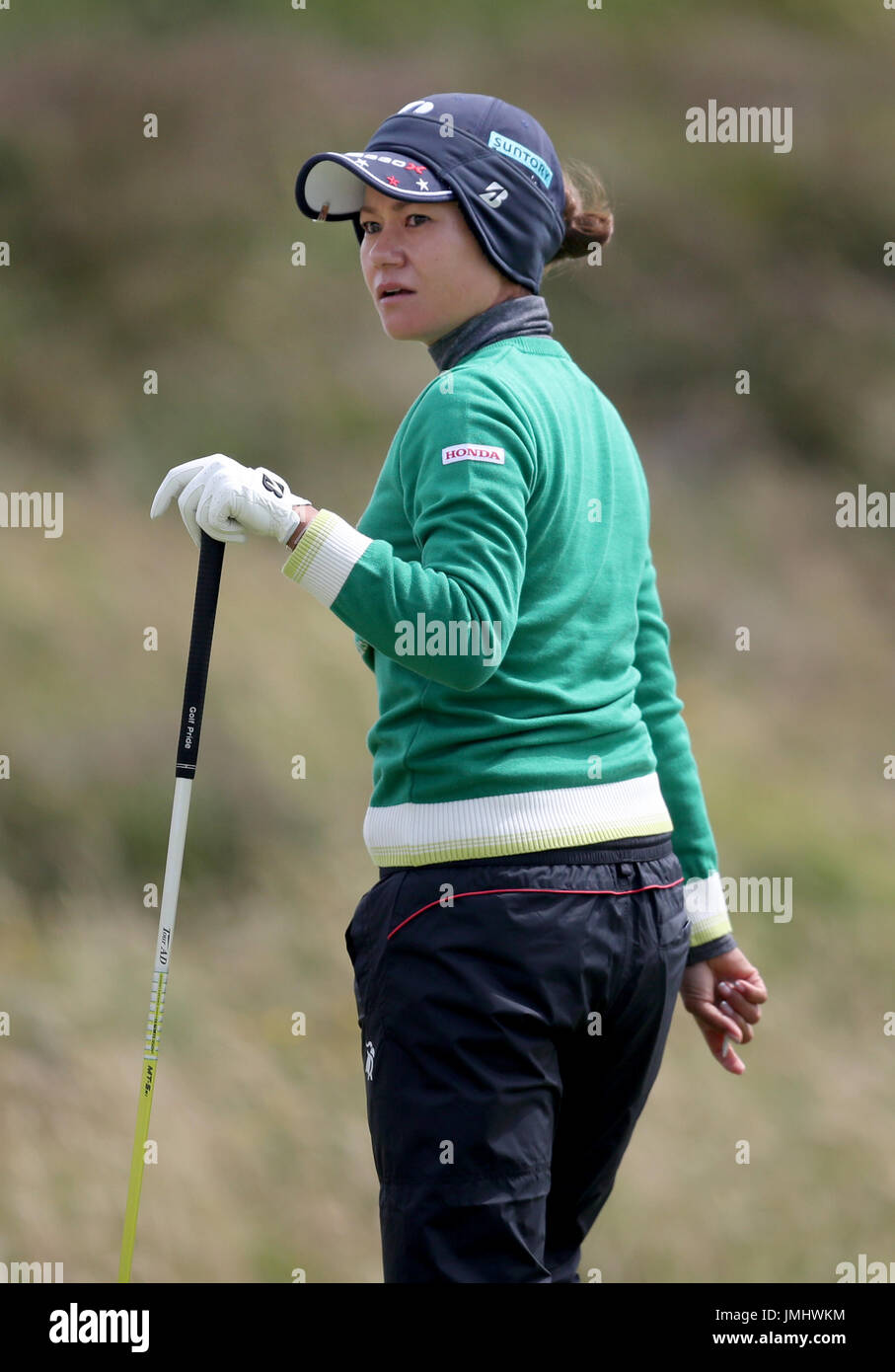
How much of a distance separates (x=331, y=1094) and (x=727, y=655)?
2.57 meters

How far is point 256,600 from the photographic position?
4926 millimetres

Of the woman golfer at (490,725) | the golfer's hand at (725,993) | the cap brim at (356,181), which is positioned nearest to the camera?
the woman golfer at (490,725)

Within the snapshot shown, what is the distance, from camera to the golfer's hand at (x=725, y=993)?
1989mm

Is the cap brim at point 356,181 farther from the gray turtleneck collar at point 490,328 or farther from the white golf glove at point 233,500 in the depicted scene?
the white golf glove at point 233,500

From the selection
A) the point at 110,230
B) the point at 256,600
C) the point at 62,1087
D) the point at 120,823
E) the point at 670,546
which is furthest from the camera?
the point at 110,230

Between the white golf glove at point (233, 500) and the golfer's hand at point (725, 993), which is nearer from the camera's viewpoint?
the white golf glove at point (233, 500)

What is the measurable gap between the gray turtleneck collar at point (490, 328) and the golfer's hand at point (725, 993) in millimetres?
816

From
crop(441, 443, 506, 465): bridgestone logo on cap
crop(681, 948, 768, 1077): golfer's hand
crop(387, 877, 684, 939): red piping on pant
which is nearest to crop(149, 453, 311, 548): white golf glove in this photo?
crop(441, 443, 506, 465): bridgestone logo on cap

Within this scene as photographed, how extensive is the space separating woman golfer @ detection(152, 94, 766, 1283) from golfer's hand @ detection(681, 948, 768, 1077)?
251 millimetres

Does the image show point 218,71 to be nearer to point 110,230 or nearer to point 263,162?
point 263,162

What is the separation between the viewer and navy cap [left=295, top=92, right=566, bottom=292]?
68.1 inches

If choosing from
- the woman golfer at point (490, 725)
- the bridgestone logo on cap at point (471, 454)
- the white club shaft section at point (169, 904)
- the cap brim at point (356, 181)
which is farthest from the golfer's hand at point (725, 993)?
the cap brim at point (356, 181)
